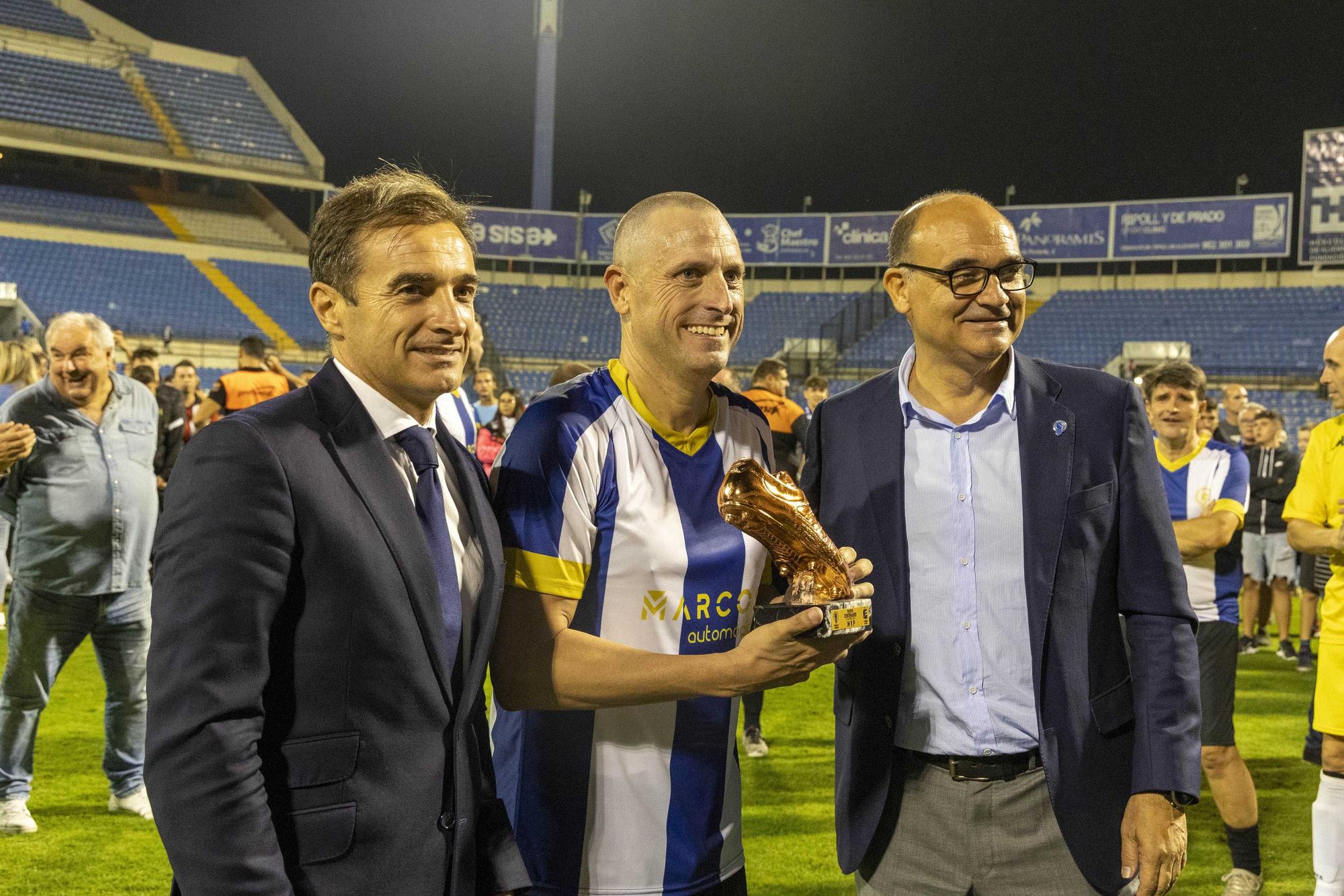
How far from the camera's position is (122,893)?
3.88 metres

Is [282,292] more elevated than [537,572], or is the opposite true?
[282,292]

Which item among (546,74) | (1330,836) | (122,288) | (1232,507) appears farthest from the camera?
(546,74)

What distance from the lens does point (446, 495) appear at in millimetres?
1734

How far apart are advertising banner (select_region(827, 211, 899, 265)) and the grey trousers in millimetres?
29911

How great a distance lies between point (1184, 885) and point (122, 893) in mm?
4123

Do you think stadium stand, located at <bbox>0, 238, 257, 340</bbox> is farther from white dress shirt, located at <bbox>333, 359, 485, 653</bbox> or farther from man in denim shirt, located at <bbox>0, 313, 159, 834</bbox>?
white dress shirt, located at <bbox>333, 359, 485, 653</bbox>

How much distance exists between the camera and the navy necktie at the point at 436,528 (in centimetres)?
159

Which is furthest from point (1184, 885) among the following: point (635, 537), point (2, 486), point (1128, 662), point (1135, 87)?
point (1135, 87)

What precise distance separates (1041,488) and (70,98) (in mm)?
33571

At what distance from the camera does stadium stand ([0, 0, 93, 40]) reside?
29828 millimetres

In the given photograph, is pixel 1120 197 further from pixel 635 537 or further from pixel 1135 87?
pixel 635 537

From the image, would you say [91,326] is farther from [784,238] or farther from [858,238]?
[784,238]

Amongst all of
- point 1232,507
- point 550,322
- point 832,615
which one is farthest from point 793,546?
point 550,322

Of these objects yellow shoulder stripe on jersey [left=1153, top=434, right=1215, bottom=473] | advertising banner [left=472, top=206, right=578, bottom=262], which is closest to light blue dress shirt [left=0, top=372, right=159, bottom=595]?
yellow shoulder stripe on jersey [left=1153, top=434, right=1215, bottom=473]
